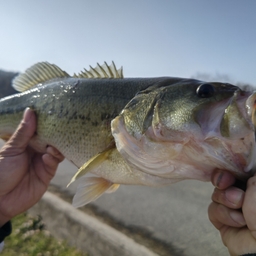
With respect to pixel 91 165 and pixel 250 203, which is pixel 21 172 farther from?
pixel 250 203

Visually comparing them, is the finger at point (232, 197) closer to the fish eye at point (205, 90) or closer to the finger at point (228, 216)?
the finger at point (228, 216)

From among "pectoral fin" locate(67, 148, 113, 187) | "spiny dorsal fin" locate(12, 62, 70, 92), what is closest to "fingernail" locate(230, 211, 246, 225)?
"pectoral fin" locate(67, 148, 113, 187)

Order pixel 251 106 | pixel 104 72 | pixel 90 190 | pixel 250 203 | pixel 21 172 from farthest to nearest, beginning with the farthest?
1. pixel 21 172
2. pixel 104 72
3. pixel 90 190
4. pixel 250 203
5. pixel 251 106

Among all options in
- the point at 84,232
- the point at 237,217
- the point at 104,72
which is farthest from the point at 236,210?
the point at 84,232

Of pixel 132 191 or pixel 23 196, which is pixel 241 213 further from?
pixel 132 191

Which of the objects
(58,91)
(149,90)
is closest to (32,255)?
Result: (58,91)

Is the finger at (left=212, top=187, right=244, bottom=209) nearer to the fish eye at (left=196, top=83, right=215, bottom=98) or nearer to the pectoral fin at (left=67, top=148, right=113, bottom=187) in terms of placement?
the fish eye at (left=196, top=83, right=215, bottom=98)

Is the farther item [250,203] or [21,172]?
[21,172]

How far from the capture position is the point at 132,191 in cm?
512

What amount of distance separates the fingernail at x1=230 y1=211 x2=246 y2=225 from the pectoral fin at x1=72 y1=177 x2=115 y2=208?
909 mm

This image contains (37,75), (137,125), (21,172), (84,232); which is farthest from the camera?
(84,232)

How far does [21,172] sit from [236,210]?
1994mm

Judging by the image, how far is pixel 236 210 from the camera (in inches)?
58.0

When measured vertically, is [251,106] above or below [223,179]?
above
